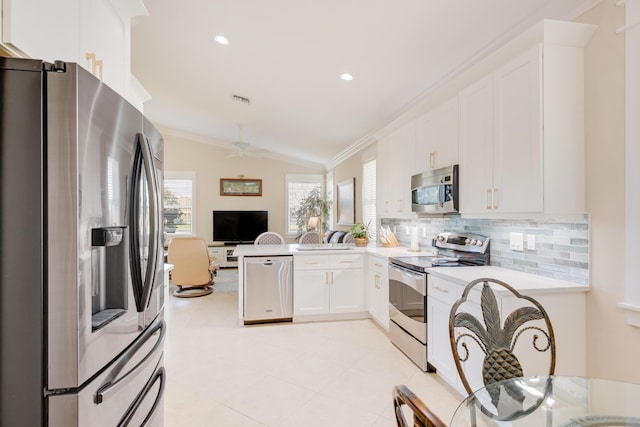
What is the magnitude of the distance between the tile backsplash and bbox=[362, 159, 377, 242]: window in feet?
7.09

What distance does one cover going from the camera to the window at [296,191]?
27.6 ft

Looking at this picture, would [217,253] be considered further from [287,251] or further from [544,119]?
[544,119]

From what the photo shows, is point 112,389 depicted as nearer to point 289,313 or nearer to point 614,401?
point 614,401

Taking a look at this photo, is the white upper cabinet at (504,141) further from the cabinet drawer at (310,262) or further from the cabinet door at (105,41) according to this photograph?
the cabinet door at (105,41)

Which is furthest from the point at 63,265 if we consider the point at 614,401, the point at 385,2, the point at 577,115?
the point at 577,115

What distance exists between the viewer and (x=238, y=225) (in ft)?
26.1

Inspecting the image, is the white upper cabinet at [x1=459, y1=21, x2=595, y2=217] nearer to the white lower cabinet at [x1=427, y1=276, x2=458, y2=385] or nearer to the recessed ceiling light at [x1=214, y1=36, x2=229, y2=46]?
the white lower cabinet at [x1=427, y1=276, x2=458, y2=385]

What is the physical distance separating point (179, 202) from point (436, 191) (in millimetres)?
6691

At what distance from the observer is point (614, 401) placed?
1.22 meters

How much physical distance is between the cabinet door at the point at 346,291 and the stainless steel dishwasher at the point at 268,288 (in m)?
0.54

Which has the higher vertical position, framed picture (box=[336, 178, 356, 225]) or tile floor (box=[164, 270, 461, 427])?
framed picture (box=[336, 178, 356, 225])

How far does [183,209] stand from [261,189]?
1.98 metres

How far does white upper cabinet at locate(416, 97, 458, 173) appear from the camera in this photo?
8.93 ft

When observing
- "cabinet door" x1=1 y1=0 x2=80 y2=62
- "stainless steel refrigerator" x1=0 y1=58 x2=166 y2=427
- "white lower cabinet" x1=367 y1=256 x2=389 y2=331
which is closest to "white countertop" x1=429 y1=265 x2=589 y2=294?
"white lower cabinet" x1=367 y1=256 x2=389 y2=331
